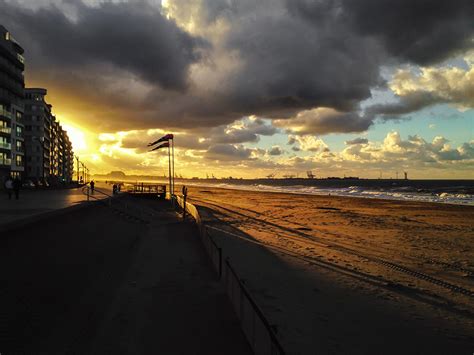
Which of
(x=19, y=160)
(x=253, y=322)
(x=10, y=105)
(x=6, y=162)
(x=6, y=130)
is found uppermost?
(x=10, y=105)

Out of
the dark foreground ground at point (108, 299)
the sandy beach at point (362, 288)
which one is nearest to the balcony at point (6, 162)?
the dark foreground ground at point (108, 299)

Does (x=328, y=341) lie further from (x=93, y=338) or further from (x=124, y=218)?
(x=124, y=218)

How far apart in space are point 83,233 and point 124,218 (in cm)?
818

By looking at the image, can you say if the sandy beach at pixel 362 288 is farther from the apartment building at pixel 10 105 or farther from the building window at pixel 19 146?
the building window at pixel 19 146

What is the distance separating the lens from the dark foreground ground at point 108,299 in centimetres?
725

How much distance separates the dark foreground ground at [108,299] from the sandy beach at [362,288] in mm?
1913

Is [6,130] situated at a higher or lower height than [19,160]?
higher

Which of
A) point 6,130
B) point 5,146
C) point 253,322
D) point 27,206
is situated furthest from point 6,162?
point 253,322

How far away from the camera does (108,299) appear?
9.73 meters

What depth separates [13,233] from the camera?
16422 mm

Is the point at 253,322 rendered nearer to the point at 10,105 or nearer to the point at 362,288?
the point at 362,288

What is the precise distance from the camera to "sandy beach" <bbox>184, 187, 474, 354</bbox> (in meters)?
7.95

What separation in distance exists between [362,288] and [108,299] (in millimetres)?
8982

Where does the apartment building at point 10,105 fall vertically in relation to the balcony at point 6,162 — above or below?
above
